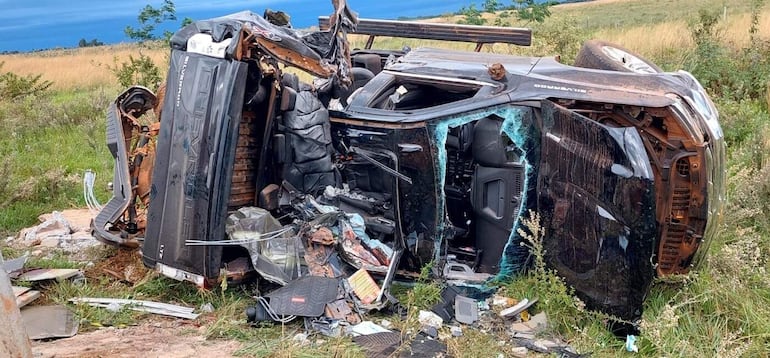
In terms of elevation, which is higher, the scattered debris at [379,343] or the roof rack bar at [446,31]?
the roof rack bar at [446,31]

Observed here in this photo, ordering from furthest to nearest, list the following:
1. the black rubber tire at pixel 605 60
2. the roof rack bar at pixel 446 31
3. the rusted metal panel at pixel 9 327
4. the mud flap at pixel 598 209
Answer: the roof rack bar at pixel 446 31
the black rubber tire at pixel 605 60
the mud flap at pixel 598 209
the rusted metal panel at pixel 9 327

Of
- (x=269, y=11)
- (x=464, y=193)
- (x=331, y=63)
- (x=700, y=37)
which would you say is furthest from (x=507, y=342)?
(x=700, y=37)

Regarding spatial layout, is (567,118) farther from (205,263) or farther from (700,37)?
(700,37)

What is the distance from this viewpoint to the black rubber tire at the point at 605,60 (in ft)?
14.1

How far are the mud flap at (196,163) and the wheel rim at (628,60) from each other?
2454 mm

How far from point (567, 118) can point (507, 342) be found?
1231mm

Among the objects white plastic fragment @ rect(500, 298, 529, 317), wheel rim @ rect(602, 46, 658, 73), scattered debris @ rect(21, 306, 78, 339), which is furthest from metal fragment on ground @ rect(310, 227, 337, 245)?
wheel rim @ rect(602, 46, 658, 73)

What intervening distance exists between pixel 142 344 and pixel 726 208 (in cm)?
364

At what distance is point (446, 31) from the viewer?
6.28 meters

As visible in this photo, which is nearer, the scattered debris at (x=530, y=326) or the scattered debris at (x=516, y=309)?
the scattered debris at (x=530, y=326)

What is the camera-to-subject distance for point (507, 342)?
356 centimetres

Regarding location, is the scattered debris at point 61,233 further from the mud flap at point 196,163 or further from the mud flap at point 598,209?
the mud flap at point 598,209

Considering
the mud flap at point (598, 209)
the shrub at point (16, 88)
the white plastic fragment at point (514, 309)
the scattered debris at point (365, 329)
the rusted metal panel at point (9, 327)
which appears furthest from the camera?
the shrub at point (16, 88)

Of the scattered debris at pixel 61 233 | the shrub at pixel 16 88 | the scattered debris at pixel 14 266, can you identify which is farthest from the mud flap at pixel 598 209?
the shrub at pixel 16 88
